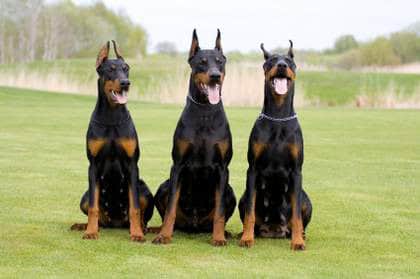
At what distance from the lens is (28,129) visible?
1725 cm

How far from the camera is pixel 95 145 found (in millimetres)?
6637

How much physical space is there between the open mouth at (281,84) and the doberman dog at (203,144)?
397 mm

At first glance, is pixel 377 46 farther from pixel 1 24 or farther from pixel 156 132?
pixel 156 132

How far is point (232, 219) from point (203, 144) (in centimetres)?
171

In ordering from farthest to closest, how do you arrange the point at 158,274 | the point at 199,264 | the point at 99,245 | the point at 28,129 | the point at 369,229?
the point at 28,129
the point at 369,229
the point at 99,245
the point at 199,264
the point at 158,274

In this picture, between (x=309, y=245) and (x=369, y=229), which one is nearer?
(x=309, y=245)

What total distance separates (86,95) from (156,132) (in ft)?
45.9

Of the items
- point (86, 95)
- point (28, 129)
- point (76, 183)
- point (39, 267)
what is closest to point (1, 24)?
point (86, 95)

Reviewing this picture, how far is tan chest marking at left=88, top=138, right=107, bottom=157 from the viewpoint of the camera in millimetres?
6625

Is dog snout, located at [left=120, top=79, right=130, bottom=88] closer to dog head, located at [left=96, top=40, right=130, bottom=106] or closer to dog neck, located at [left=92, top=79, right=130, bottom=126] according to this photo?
dog head, located at [left=96, top=40, right=130, bottom=106]

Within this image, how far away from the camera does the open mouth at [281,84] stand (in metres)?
6.43

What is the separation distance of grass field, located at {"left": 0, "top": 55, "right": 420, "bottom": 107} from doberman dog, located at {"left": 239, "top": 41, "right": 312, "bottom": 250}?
70.6 ft

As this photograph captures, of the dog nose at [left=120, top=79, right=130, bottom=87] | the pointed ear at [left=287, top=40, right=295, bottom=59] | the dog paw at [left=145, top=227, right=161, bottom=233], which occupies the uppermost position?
the pointed ear at [left=287, top=40, right=295, bottom=59]

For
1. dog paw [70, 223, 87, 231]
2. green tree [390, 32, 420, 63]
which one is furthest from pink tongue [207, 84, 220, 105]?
green tree [390, 32, 420, 63]
